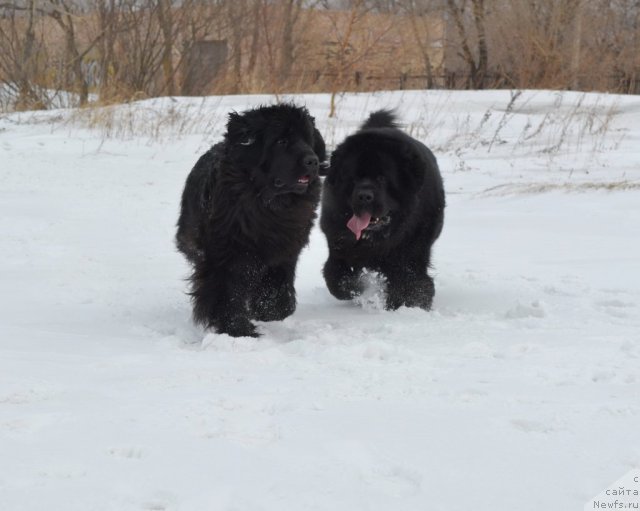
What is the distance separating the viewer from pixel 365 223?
15.6 ft

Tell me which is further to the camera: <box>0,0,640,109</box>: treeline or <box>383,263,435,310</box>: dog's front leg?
<box>0,0,640,109</box>: treeline

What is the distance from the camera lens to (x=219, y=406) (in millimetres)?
2857

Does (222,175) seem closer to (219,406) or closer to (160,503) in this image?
(219,406)

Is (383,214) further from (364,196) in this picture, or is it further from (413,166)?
(413,166)

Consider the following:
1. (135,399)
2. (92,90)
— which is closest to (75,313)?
(135,399)

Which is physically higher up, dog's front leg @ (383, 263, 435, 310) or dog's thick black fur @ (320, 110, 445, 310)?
dog's thick black fur @ (320, 110, 445, 310)

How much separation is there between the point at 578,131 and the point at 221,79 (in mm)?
8924

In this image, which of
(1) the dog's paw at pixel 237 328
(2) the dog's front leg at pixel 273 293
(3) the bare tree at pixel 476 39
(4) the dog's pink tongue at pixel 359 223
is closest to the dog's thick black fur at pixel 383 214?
(4) the dog's pink tongue at pixel 359 223

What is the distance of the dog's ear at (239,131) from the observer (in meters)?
4.23

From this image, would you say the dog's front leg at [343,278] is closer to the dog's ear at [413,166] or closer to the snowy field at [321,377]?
the snowy field at [321,377]

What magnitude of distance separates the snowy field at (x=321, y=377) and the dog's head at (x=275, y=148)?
81 centimetres

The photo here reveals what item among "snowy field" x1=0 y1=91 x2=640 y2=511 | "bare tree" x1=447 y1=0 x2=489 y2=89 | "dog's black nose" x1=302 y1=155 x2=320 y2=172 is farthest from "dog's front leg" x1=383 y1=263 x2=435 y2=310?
"bare tree" x1=447 y1=0 x2=489 y2=89

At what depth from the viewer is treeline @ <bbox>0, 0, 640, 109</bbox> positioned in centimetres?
1611

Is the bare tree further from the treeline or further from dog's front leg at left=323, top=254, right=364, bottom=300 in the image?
dog's front leg at left=323, top=254, right=364, bottom=300
